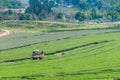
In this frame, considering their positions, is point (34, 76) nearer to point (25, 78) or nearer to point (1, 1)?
point (25, 78)

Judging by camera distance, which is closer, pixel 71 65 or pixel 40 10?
pixel 71 65

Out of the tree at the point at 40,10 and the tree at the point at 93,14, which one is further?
the tree at the point at 40,10

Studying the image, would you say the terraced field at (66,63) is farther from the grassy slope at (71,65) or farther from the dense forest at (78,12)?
the dense forest at (78,12)

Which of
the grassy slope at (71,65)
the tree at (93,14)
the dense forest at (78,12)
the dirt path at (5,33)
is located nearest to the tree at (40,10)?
the dense forest at (78,12)

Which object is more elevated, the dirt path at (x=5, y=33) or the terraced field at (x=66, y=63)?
the terraced field at (x=66, y=63)

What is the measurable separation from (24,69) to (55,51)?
14.2m

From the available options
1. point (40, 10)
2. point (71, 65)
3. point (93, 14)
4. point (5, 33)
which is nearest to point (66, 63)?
point (71, 65)

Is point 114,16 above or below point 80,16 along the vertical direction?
below

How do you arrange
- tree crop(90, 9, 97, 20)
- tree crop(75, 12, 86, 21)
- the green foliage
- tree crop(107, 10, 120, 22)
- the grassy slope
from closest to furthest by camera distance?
the grassy slope
tree crop(75, 12, 86, 21)
tree crop(107, 10, 120, 22)
tree crop(90, 9, 97, 20)
the green foliage

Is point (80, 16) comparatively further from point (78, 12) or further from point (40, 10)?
point (40, 10)

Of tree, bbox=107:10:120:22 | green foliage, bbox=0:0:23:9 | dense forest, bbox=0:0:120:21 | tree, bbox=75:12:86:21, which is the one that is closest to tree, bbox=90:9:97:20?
dense forest, bbox=0:0:120:21

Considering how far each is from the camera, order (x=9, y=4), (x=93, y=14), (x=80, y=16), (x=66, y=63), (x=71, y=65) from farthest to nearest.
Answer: (x=9, y=4) < (x=93, y=14) < (x=80, y=16) < (x=66, y=63) < (x=71, y=65)

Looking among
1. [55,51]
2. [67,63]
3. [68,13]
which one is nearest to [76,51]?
[55,51]

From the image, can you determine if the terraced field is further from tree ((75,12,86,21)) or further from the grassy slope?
tree ((75,12,86,21))
